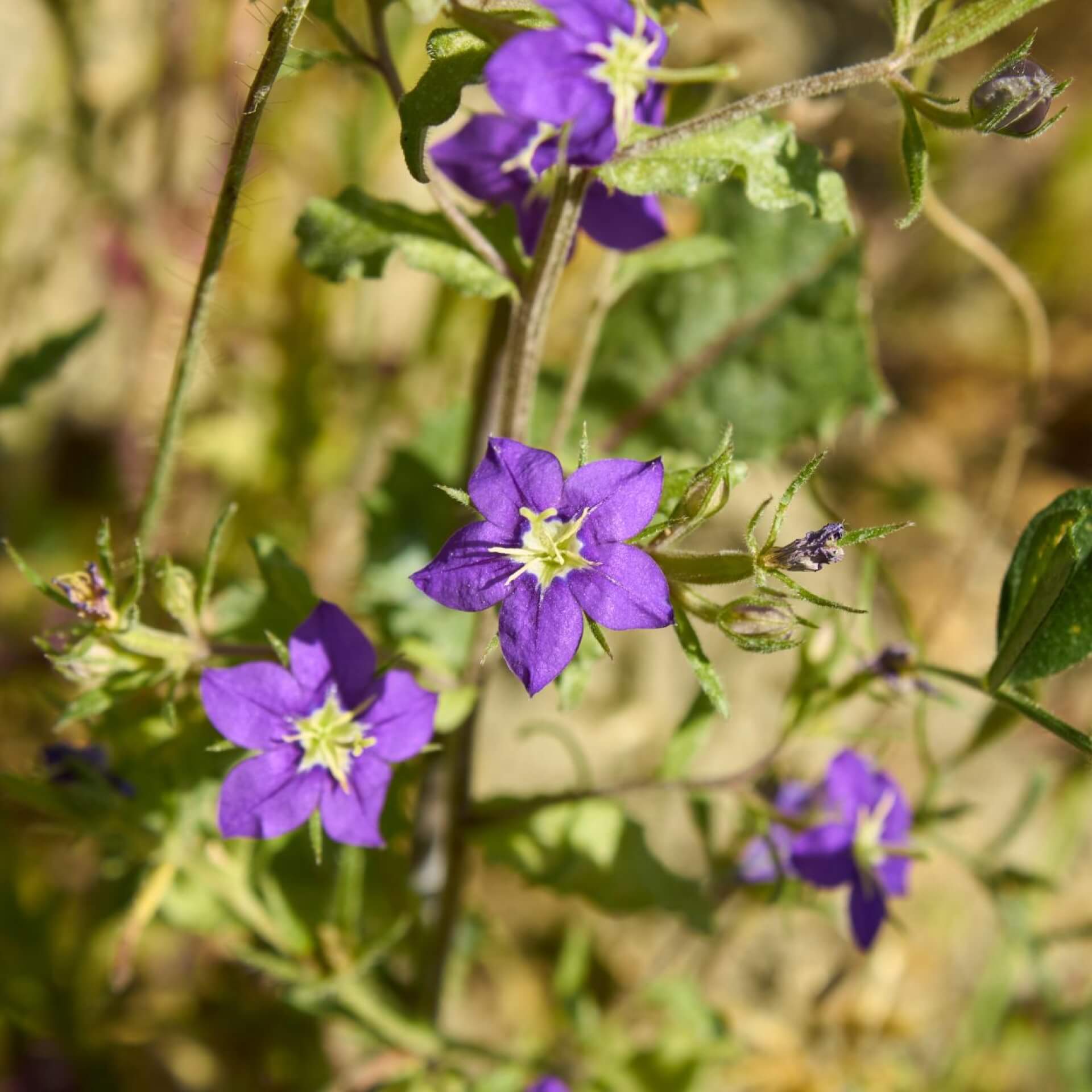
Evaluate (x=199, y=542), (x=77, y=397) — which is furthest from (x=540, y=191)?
(x=77, y=397)

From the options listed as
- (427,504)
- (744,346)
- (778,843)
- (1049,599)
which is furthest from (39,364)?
(1049,599)

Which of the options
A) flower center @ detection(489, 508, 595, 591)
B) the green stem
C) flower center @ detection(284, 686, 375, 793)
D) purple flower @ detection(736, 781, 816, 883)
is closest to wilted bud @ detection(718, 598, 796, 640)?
flower center @ detection(489, 508, 595, 591)

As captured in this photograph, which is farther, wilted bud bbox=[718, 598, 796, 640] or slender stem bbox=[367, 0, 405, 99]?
slender stem bbox=[367, 0, 405, 99]

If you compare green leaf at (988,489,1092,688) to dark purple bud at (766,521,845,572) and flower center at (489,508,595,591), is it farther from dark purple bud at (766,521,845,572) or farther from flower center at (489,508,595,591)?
flower center at (489,508,595,591)

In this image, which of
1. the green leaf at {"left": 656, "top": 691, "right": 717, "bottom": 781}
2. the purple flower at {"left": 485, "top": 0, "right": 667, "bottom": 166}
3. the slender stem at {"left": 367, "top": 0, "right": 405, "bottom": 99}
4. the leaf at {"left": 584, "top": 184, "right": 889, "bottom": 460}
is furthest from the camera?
the leaf at {"left": 584, "top": 184, "right": 889, "bottom": 460}

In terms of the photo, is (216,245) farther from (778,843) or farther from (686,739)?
(778,843)

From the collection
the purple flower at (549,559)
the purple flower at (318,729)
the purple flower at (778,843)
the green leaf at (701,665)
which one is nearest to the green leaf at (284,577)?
the purple flower at (318,729)

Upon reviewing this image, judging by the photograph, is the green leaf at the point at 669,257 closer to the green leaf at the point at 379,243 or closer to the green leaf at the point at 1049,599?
the green leaf at the point at 379,243
